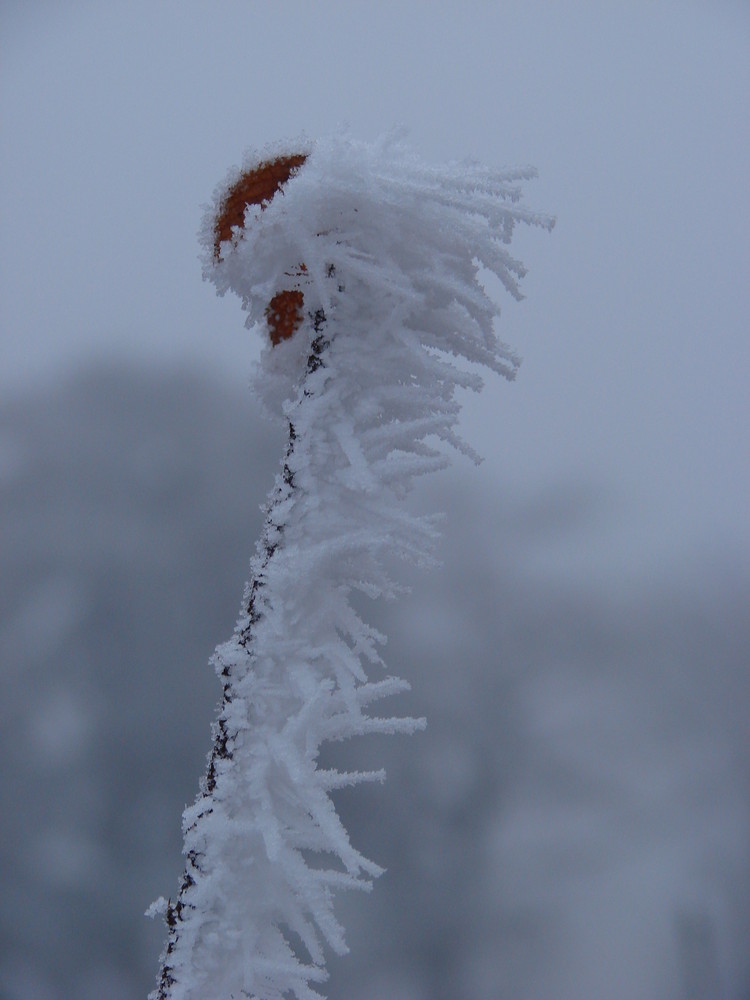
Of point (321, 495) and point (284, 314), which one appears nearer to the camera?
point (321, 495)

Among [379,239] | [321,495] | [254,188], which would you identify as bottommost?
[321,495]

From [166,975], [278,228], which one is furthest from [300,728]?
[278,228]

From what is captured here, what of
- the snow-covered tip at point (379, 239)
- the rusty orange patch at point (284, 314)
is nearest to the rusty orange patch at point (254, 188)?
Result: the snow-covered tip at point (379, 239)

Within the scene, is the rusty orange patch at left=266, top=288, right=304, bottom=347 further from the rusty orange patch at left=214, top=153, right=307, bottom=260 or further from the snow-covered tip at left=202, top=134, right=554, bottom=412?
the rusty orange patch at left=214, top=153, right=307, bottom=260

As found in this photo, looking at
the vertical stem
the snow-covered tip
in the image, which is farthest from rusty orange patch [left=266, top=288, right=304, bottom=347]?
the vertical stem

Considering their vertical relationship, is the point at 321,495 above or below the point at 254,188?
below

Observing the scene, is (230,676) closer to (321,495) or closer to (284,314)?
A: (321,495)

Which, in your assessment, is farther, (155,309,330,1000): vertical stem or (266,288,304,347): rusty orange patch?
(266,288,304,347): rusty orange patch

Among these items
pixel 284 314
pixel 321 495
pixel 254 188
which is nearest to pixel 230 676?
pixel 321 495

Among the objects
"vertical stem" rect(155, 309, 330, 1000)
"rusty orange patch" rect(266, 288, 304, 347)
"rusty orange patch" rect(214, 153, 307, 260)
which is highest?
"rusty orange patch" rect(214, 153, 307, 260)

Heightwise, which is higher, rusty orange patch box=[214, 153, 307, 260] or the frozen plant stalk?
rusty orange patch box=[214, 153, 307, 260]
